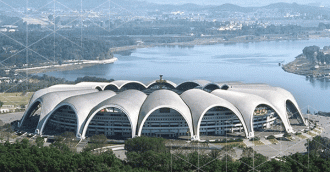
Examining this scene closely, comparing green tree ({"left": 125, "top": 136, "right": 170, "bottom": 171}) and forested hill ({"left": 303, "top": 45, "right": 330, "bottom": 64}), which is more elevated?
forested hill ({"left": 303, "top": 45, "right": 330, "bottom": 64})

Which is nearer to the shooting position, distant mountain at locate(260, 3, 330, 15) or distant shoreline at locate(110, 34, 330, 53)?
distant shoreline at locate(110, 34, 330, 53)

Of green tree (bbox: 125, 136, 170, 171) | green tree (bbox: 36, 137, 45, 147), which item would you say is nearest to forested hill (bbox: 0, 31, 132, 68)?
green tree (bbox: 36, 137, 45, 147)

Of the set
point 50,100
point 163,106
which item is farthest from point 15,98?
point 163,106

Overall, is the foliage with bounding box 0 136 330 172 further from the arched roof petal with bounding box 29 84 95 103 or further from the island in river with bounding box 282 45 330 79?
the island in river with bounding box 282 45 330 79

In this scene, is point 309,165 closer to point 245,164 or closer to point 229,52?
point 245,164

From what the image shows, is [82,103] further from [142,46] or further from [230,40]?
[230,40]

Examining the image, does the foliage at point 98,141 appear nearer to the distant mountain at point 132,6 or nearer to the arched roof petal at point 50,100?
the arched roof petal at point 50,100

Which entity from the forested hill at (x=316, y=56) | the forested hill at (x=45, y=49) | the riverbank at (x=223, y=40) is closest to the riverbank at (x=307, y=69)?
the forested hill at (x=316, y=56)
